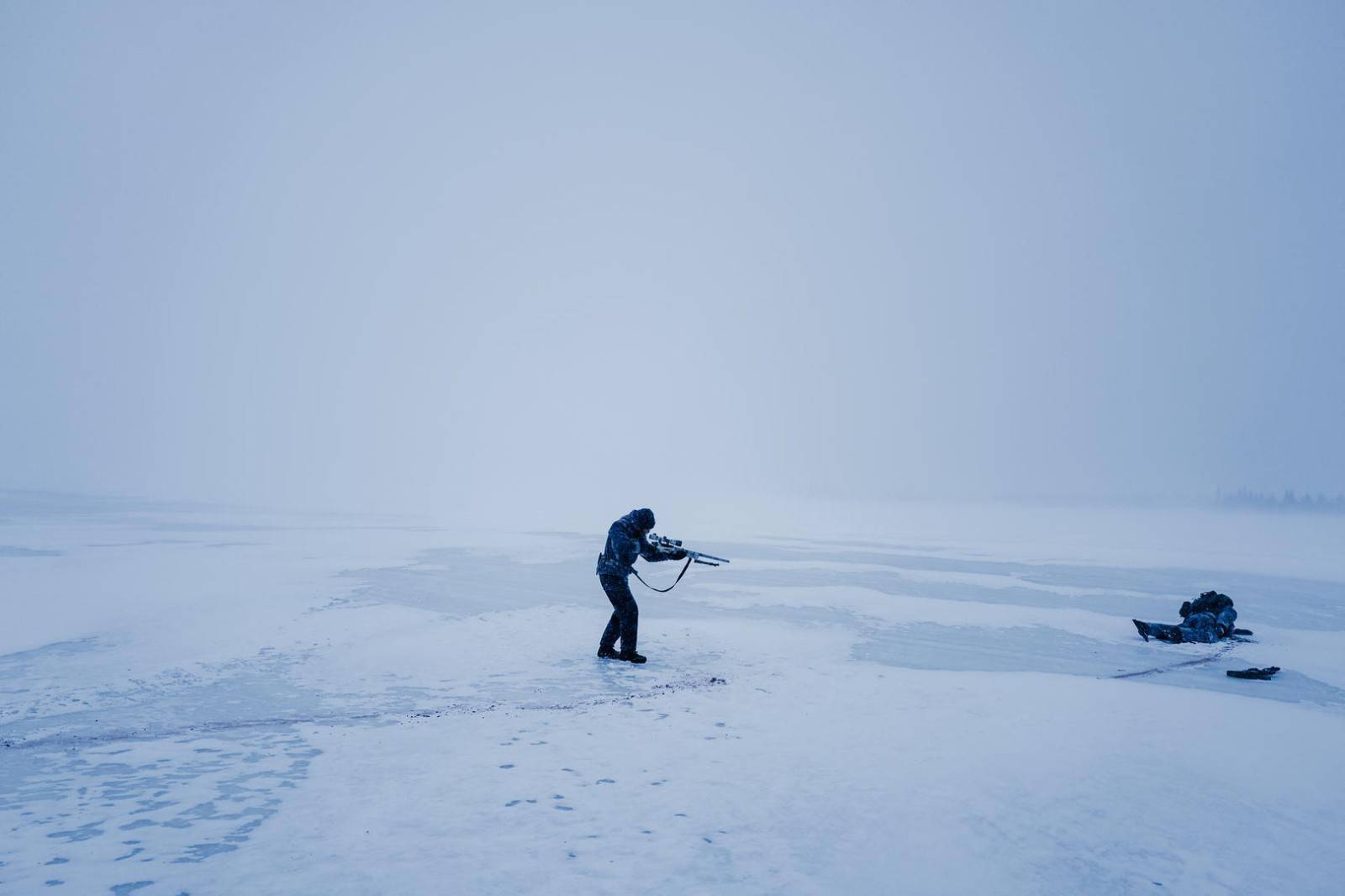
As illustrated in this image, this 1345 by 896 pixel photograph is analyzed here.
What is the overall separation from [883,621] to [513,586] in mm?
8056

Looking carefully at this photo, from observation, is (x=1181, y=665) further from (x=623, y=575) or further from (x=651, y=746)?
(x=651, y=746)

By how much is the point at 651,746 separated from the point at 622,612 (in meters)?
3.40

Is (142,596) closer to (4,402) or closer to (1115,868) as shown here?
(1115,868)

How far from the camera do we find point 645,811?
471 centimetres

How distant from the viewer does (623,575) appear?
9.44 meters

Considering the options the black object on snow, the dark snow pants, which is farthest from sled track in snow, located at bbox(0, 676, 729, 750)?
the black object on snow

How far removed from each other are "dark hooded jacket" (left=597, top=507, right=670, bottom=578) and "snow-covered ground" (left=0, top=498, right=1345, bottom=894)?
1.25m

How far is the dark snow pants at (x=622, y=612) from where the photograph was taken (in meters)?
9.38

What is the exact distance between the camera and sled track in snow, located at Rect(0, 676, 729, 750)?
5.95m

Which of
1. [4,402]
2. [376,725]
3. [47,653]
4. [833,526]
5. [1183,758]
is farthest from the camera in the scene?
[4,402]

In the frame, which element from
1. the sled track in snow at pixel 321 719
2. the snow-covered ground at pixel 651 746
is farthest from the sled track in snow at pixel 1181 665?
the sled track in snow at pixel 321 719

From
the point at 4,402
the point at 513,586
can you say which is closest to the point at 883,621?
the point at 513,586

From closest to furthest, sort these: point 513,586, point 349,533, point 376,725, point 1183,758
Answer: point 1183,758 < point 376,725 < point 513,586 < point 349,533

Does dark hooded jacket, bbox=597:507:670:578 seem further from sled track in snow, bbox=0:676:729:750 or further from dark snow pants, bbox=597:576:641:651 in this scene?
sled track in snow, bbox=0:676:729:750
